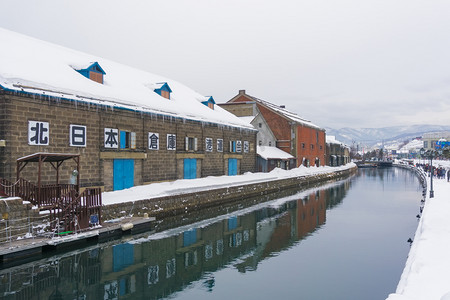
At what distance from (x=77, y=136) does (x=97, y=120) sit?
171 centimetres

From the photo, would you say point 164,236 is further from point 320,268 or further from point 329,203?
point 329,203

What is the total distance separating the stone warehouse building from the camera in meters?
18.3

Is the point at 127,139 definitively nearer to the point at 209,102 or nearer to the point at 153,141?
the point at 153,141

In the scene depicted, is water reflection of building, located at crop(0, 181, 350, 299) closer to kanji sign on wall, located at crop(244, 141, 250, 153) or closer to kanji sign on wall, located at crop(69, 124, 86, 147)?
kanji sign on wall, located at crop(69, 124, 86, 147)

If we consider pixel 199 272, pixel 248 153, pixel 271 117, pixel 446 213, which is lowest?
pixel 199 272

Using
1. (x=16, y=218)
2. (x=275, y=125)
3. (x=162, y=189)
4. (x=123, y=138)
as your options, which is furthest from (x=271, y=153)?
(x=16, y=218)

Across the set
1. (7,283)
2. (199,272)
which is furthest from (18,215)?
(199,272)

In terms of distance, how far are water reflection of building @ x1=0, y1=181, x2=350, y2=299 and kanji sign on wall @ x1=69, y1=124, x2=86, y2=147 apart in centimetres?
750

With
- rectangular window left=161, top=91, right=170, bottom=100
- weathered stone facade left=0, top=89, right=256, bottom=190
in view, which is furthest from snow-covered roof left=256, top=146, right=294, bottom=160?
rectangular window left=161, top=91, right=170, bottom=100

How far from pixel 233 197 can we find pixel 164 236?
13.3 m

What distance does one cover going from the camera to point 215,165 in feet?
118

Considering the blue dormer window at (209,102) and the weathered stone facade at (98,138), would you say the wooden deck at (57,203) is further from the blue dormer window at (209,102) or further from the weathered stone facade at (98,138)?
the blue dormer window at (209,102)

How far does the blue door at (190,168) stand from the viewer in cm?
3131

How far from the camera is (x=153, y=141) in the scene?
27.2 metres
